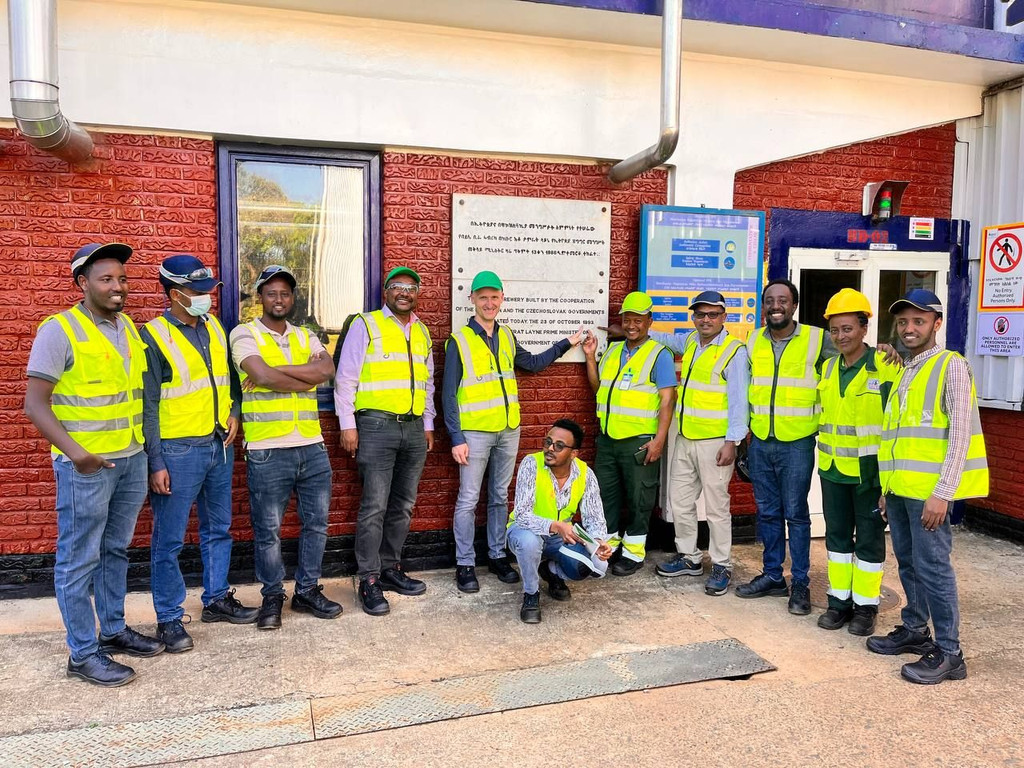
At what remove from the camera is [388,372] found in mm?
4559

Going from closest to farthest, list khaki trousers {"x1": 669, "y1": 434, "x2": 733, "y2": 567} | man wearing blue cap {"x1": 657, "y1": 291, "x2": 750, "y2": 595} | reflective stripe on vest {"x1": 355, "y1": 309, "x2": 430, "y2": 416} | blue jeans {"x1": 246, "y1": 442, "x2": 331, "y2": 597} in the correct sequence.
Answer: blue jeans {"x1": 246, "y1": 442, "x2": 331, "y2": 597} → reflective stripe on vest {"x1": 355, "y1": 309, "x2": 430, "y2": 416} → man wearing blue cap {"x1": 657, "y1": 291, "x2": 750, "y2": 595} → khaki trousers {"x1": 669, "y1": 434, "x2": 733, "y2": 567}

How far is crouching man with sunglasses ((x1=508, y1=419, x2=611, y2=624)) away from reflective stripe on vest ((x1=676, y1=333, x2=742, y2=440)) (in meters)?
0.89

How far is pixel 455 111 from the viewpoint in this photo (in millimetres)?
4988

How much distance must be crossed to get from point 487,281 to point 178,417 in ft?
6.56

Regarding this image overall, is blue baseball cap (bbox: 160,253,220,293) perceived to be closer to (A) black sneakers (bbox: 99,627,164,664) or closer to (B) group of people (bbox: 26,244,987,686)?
(B) group of people (bbox: 26,244,987,686)

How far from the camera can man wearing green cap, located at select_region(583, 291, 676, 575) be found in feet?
16.5

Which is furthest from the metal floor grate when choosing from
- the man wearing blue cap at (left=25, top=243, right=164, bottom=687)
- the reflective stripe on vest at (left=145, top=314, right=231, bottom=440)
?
the reflective stripe on vest at (left=145, top=314, right=231, bottom=440)

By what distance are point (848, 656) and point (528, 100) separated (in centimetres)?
395

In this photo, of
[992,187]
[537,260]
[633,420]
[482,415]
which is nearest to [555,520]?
[482,415]

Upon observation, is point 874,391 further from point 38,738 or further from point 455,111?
point 38,738

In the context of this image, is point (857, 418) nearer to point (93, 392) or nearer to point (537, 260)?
point (537, 260)

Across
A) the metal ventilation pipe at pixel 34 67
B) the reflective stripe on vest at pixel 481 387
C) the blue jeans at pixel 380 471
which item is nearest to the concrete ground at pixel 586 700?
the blue jeans at pixel 380 471

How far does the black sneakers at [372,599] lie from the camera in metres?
Answer: 4.44

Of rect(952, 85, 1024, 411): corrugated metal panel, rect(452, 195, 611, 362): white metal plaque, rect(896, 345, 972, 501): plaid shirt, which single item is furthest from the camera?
rect(952, 85, 1024, 411): corrugated metal panel
